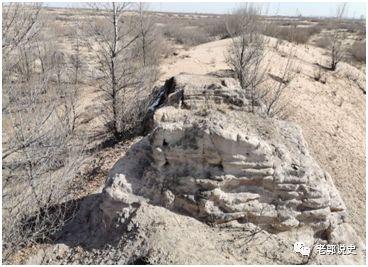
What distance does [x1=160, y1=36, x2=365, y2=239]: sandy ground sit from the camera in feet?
31.6

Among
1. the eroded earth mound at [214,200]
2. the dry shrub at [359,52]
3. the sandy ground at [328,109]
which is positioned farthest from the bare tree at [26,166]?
the dry shrub at [359,52]

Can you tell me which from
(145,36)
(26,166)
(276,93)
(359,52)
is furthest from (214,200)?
(359,52)

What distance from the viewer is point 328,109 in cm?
1422

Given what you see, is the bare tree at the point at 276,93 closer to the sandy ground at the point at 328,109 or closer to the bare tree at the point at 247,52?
the sandy ground at the point at 328,109

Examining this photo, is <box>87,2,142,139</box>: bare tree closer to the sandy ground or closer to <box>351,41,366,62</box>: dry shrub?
the sandy ground

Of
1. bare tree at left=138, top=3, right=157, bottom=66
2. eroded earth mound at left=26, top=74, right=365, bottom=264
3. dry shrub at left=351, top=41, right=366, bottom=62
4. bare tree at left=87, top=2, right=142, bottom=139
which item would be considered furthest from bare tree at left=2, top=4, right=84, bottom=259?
dry shrub at left=351, top=41, right=366, bottom=62

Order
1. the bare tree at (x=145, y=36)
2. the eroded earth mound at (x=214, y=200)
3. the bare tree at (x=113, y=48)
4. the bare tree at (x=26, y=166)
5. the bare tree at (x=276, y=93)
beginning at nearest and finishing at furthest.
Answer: the eroded earth mound at (x=214, y=200), the bare tree at (x=26, y=166), the bare tree at (x=113, y=48), the bare tree at (x=276, y=93), the bare tree at (x=145, y=36)

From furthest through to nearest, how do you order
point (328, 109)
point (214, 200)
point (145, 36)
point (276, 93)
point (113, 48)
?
point (145, 36)
point (328, 109)
point (113, 48)
point (276, 93)
point (214, 200)

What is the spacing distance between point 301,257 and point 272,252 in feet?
1.45

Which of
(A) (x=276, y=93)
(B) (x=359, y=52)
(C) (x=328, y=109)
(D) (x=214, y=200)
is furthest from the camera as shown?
(B) (x=359, y=52)

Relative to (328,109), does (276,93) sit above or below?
above

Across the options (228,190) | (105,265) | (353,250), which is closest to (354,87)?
(353,250)

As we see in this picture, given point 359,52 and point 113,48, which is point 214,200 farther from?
point 359,52

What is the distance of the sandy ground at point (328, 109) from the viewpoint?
9.63m
